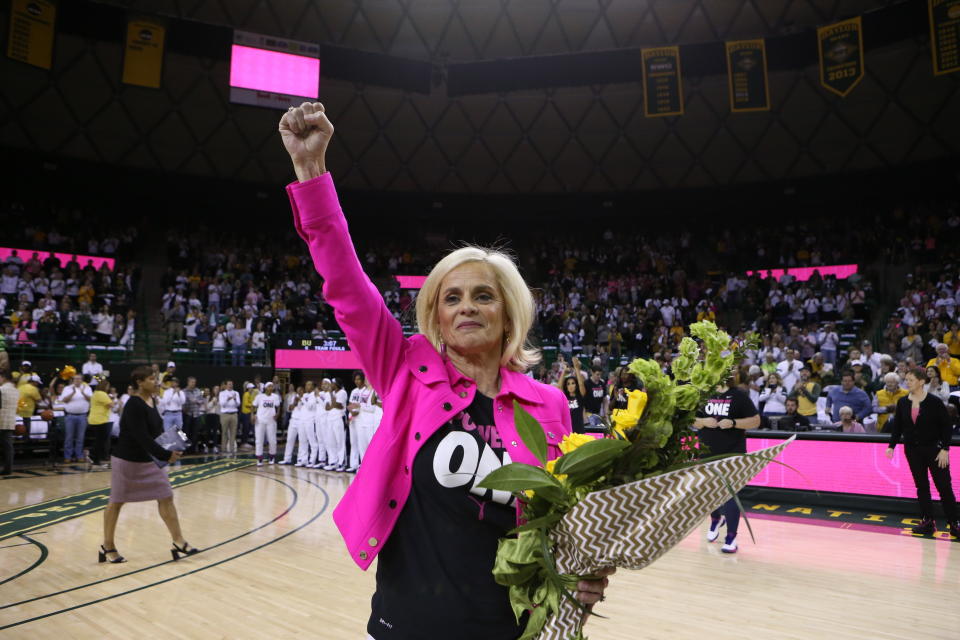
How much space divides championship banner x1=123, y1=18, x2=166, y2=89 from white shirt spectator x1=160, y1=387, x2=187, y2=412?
8.98 metres

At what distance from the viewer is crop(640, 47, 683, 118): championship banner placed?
61.1 ft

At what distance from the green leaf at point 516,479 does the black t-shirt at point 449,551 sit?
0.85ft

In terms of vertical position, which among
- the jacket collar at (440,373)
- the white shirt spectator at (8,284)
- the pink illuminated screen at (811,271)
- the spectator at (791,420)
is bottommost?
the spectator at (791,420)

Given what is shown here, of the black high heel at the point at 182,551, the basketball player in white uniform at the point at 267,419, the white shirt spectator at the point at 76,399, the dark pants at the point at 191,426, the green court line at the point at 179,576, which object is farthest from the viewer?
the dark pants at the point at 191,426

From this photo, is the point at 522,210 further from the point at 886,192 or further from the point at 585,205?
the point at 886,192

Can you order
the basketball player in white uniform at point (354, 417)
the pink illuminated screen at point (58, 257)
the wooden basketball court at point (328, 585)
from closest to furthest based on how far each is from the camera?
the wooden basketball court at point (328, 585)
the basketball player in white uniform at point (354, 417)
the pink illuminated screen at point (58, 257)

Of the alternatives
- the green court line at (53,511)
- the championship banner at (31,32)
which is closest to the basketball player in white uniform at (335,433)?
the green court line at (53,511)

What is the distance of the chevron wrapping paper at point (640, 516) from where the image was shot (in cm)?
125

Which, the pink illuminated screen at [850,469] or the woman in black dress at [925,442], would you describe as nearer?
the woman in black dress at [925,442]

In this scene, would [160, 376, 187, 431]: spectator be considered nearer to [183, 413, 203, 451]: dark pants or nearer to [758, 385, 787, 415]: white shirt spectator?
[183, 413, 203, 451]: dark pants

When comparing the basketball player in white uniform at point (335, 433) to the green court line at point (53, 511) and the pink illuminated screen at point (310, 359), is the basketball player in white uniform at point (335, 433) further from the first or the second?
the pink illuminated screen at point (310, 359)

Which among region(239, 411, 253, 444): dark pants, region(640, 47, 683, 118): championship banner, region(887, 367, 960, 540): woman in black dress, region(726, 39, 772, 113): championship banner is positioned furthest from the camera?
region(640, 47, 683, 118): championship banner

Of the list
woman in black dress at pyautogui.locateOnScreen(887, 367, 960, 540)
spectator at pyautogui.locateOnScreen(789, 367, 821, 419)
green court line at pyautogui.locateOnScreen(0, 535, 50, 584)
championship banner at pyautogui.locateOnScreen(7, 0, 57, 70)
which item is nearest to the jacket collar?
green court line at pyautogui.locateOnScreen(0, 535, 50, 584)

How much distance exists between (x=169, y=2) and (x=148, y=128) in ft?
13.8
